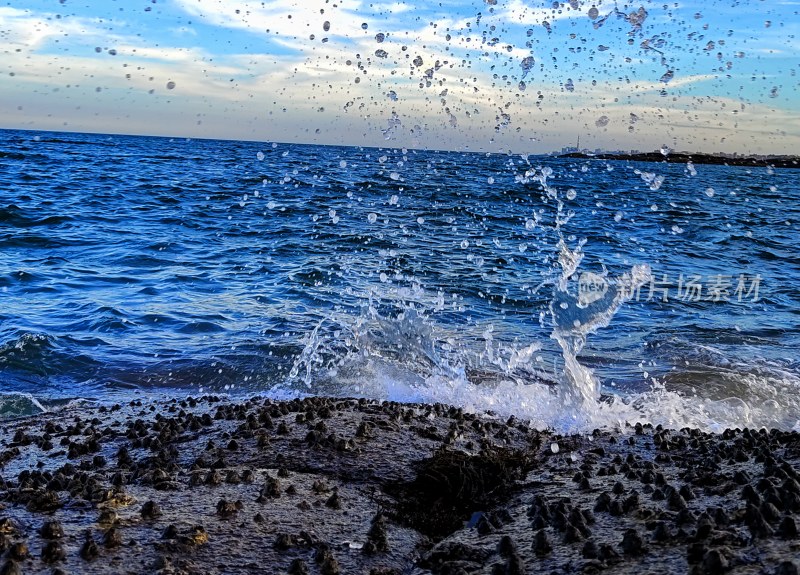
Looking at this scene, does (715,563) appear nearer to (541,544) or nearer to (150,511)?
(541,544)

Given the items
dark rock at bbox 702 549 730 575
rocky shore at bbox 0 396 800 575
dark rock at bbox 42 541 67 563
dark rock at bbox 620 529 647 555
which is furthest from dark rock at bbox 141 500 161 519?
dark rock at bbox 702 549 730 575

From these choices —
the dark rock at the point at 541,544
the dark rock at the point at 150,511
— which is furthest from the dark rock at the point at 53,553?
the dark rock at the point at 541,544

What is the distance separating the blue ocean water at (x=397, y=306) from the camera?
31.3ft

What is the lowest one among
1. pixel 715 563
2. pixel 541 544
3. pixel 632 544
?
pixel 541 544

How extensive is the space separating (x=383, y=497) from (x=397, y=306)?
8738 mm

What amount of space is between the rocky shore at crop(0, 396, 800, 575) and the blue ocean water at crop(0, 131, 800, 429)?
2035 millimetres

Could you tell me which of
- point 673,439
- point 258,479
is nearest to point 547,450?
point 673,439

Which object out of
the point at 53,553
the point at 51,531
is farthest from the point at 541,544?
the point at 51,531

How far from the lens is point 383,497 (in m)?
4.87

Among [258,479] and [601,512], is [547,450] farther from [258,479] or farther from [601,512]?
[258,479]

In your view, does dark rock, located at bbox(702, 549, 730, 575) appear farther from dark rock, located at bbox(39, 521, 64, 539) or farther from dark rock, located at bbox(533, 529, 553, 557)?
dark rock, located at bbox(39, 521, 64, 539)

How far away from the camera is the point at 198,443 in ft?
19.7

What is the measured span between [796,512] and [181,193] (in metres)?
28.9

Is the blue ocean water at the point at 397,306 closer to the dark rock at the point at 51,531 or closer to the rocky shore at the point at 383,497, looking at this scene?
the rocky shore at the point at 383,497
